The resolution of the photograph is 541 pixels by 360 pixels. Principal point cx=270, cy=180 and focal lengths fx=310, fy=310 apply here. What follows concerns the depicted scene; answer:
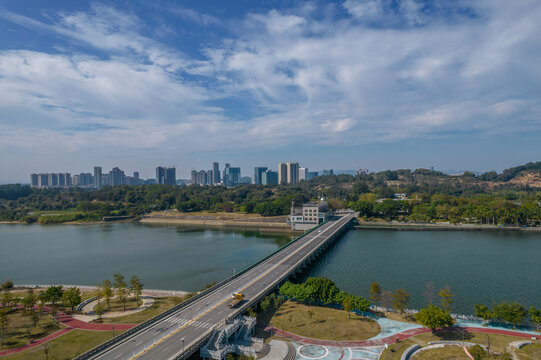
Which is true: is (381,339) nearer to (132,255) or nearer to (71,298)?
(71,298)

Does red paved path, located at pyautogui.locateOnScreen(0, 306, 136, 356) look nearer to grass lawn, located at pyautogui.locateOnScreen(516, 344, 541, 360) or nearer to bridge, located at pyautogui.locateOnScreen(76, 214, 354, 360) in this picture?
bridge, located at pyautogui.locateOnScreen(76, 214, 354, 360)

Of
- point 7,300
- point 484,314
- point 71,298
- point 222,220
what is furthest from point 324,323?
point 222,220

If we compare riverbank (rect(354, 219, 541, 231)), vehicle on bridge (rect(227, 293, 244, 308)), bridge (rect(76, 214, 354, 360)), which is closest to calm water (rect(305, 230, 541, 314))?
riverbank (rect(354, 219, 541, 231))

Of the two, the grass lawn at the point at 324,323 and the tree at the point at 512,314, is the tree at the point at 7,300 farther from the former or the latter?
the tree at the point at 512,314

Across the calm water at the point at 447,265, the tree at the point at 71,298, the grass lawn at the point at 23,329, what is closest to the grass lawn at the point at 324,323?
the calm water at the point at 447,265

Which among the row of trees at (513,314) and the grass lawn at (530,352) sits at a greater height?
the row of trees at (513,314)

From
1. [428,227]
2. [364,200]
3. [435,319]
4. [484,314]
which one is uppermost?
[364,200]
